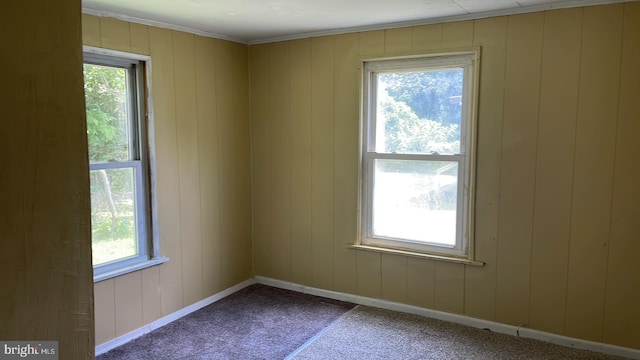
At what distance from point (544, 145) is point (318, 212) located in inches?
72.2

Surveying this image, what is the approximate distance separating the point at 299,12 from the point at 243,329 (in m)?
2.27

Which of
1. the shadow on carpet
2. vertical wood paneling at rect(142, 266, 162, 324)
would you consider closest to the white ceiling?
vertical wood paneling at rect(142, 266, 162, 324)

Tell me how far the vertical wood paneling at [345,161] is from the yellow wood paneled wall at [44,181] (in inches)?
113

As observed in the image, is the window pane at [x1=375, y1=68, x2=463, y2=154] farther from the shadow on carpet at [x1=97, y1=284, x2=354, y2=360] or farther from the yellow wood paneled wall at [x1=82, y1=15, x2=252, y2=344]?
the shadow on carpet at [x1=97, y1=284, x2=354, y2=360]

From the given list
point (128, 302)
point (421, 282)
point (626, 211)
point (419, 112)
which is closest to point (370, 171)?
point (419, 112)

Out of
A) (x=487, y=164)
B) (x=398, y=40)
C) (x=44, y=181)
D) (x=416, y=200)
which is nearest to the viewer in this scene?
(x=44, y=181)

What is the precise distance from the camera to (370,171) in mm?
3723

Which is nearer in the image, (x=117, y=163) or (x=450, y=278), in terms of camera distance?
(x=117, y=163)

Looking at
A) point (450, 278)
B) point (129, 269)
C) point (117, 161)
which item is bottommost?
point (450, 278)

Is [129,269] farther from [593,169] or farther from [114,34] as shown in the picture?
[593,169]

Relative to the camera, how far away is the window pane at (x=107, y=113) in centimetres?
296

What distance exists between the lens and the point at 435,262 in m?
3.47

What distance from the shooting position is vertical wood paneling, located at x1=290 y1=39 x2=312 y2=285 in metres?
3.89

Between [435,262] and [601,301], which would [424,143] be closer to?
[435,262]
